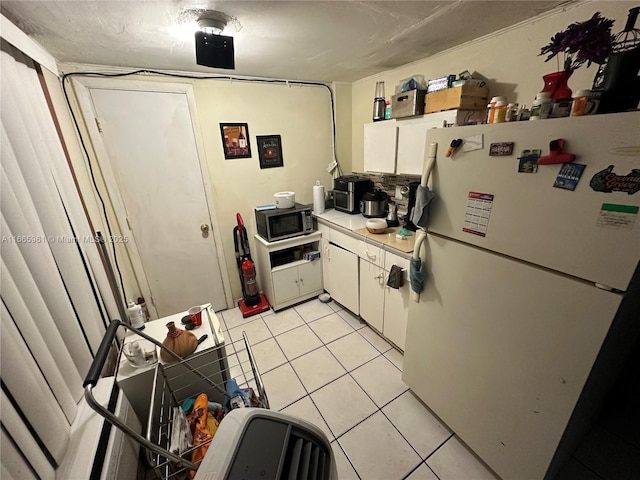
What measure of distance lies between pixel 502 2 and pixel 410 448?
238 cm

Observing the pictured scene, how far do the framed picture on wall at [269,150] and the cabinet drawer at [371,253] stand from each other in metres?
1.25

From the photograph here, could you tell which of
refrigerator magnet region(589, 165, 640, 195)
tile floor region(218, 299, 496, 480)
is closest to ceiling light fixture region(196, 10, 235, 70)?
refrigerator magnet region(589, 165, 640, 195)

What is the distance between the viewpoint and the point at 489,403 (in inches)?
48.4

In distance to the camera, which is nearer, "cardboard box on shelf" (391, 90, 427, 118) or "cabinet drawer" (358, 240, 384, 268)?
"cardboard box on shelf" (391, 90, 427, 118)

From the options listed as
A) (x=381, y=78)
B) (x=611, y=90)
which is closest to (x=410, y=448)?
(x=611, y=90)

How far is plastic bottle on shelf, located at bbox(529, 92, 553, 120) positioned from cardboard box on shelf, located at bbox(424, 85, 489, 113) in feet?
2.53

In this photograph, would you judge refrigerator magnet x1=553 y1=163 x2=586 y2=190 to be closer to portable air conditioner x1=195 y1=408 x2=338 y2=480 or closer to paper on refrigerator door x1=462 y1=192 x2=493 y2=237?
paper on refrigerator door x1=462 y1=192 x2=493 y2=237

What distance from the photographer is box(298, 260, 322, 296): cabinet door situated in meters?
2.70

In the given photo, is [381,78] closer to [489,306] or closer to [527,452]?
[489,306]

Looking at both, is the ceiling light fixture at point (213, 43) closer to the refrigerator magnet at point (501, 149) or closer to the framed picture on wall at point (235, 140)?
the framed picture on wall at point (235, 140)

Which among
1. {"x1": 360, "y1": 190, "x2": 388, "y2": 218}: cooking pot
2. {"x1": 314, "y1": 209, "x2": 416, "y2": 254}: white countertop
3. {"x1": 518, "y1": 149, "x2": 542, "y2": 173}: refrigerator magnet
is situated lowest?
{"x1": 314, "y1": 209, "x2": 416, "y2": 254}: white countertop

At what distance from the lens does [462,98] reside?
1606 mm

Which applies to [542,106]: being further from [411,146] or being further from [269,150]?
[269,150]

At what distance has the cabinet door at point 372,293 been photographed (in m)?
2.05
